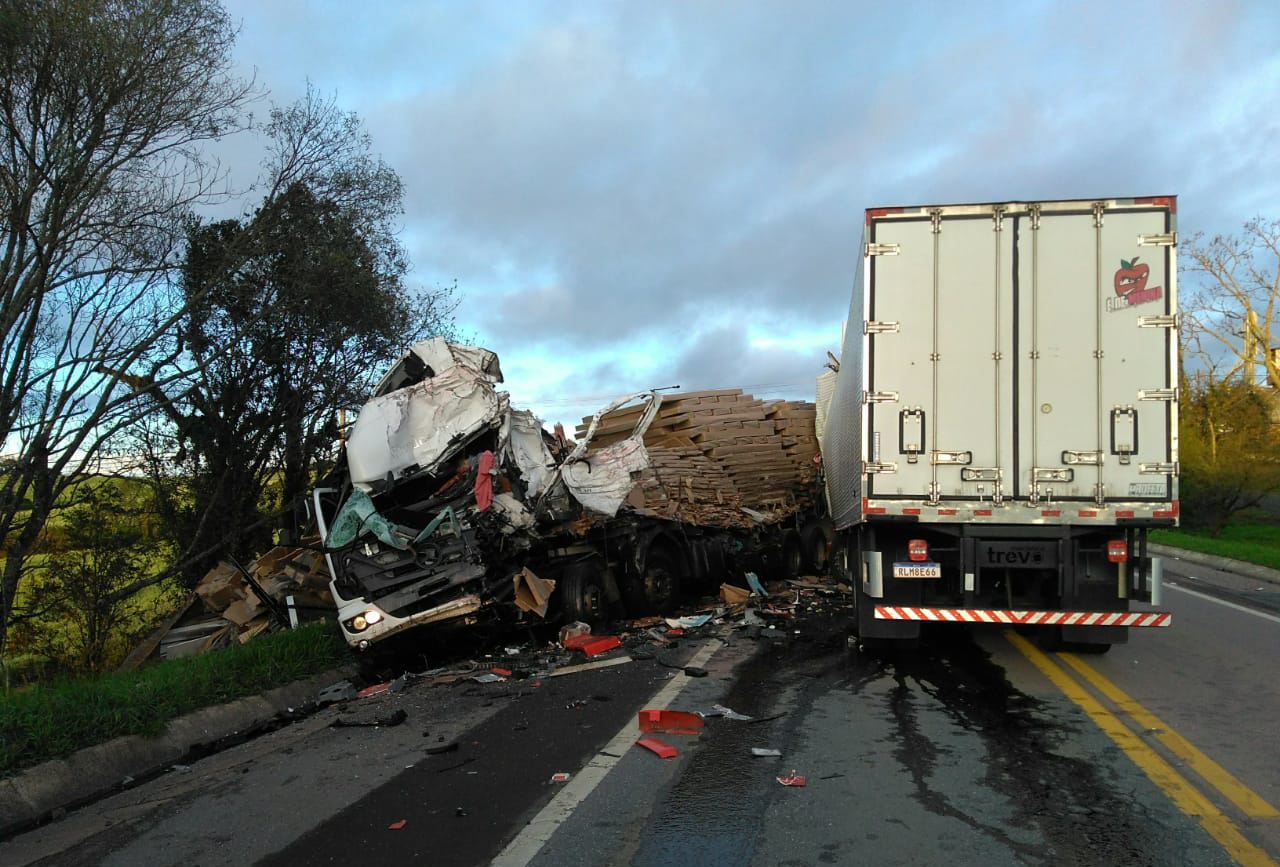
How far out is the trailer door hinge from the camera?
26.1 ft

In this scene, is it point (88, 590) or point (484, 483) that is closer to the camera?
point (484, 483)

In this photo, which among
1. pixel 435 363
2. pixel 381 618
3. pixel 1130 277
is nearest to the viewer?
pixel 1130 277

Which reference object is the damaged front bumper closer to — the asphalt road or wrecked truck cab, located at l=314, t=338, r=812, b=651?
wrecked truck cab, located at l=314, t=338, r=812, b=651

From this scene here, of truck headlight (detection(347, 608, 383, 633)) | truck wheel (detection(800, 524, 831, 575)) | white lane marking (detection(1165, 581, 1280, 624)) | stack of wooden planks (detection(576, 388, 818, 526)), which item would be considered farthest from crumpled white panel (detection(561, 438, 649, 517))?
white lane marking (detection(1165, 581, 1280, 624))

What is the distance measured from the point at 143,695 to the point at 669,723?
392cm

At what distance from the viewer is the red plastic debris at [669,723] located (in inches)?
252

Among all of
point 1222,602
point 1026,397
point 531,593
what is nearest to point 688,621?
point 531,593

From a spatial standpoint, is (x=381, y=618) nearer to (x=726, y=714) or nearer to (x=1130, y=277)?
(x=726, y=714)

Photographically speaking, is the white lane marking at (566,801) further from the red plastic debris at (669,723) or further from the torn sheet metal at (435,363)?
the torn sheet metal at (435,363)

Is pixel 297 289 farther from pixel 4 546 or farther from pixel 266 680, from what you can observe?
pixel 266 680

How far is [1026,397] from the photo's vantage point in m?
7.84

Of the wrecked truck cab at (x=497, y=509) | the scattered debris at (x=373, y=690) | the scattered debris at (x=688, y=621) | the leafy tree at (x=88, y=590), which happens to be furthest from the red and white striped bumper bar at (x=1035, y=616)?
the leafy tree at (x=88, y=590)

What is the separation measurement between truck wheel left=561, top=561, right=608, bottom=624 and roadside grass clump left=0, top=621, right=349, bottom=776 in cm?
256

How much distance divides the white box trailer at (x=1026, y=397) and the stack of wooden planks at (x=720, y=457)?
4.70 meters
